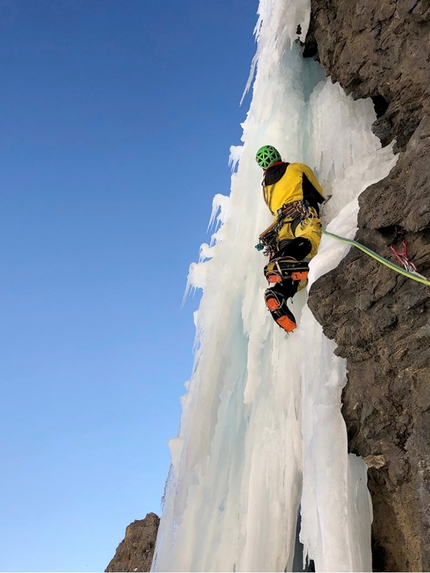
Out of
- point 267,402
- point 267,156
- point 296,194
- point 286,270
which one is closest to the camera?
point 267,402

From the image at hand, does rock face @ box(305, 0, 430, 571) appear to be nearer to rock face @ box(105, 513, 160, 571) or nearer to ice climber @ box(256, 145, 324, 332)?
ice climber @ box(256, 145, 324, 332)

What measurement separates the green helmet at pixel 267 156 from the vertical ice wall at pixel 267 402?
A: 32 centimetres

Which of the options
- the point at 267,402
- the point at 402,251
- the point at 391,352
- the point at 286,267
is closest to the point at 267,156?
the point at 286,267

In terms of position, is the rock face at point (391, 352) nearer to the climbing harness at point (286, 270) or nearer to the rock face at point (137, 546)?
the climbing harness at point (286, 270)

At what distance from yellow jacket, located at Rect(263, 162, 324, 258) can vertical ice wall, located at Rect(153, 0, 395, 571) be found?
23 centimetres

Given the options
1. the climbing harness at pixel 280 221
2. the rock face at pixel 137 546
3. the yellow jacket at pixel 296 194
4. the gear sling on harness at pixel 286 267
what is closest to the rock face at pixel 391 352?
the gear sling on harness at pixel 286 267

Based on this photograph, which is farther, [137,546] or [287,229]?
[137,546]

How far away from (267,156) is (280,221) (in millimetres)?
913

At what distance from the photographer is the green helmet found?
222 inches

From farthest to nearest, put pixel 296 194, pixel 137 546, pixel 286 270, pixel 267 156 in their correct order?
pixel 137 546 → pixel 267 156 → pixel 296 194 → pixel 286 270

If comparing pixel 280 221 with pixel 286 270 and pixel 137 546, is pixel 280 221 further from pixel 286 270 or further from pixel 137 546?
pixel 137 546

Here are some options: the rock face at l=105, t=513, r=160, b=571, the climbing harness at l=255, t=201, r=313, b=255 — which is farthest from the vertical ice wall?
the rock face at l=105, t=513, r=160, b=571

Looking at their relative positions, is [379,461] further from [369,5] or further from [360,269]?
[369,5]

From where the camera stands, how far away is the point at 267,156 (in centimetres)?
564
